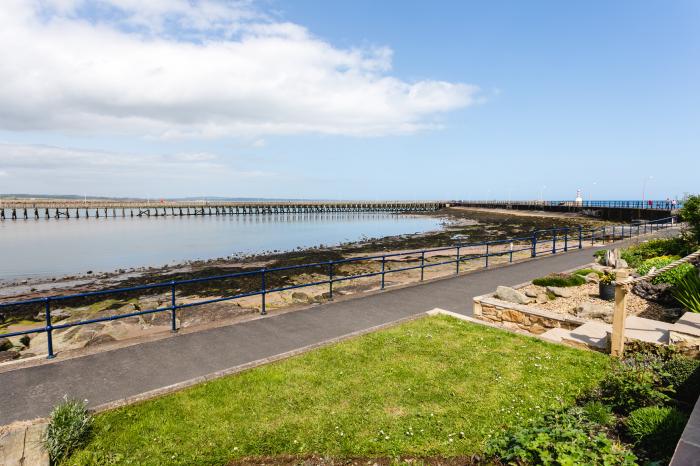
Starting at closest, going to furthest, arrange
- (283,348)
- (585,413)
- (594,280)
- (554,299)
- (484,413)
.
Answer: (585,413) → (484,413) → (283,348) → (554,299) → (594,280)

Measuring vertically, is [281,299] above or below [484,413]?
below

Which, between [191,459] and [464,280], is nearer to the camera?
[191,459]

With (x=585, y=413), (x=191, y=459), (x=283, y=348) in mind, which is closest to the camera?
(x=191, y=459)

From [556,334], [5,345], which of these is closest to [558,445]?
[556,334]

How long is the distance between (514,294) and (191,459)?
824cm

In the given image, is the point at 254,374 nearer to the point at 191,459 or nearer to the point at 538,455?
the point at 191,459

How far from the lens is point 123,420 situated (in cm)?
486

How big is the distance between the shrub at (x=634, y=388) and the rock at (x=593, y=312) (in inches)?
159

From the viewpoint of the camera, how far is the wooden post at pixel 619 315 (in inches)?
248

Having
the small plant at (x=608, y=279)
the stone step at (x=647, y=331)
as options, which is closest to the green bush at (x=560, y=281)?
the small plant at (x=608, y=279)

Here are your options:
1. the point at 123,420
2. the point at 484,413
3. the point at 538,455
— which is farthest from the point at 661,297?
the point at 123,420

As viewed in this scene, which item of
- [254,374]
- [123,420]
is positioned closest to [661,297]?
[254,374]

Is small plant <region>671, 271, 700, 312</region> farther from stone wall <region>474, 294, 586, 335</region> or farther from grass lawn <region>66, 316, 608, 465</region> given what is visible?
grass lawn <region>66, 316, 608, 465</region>

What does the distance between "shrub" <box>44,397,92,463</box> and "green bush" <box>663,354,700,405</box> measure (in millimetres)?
6928
